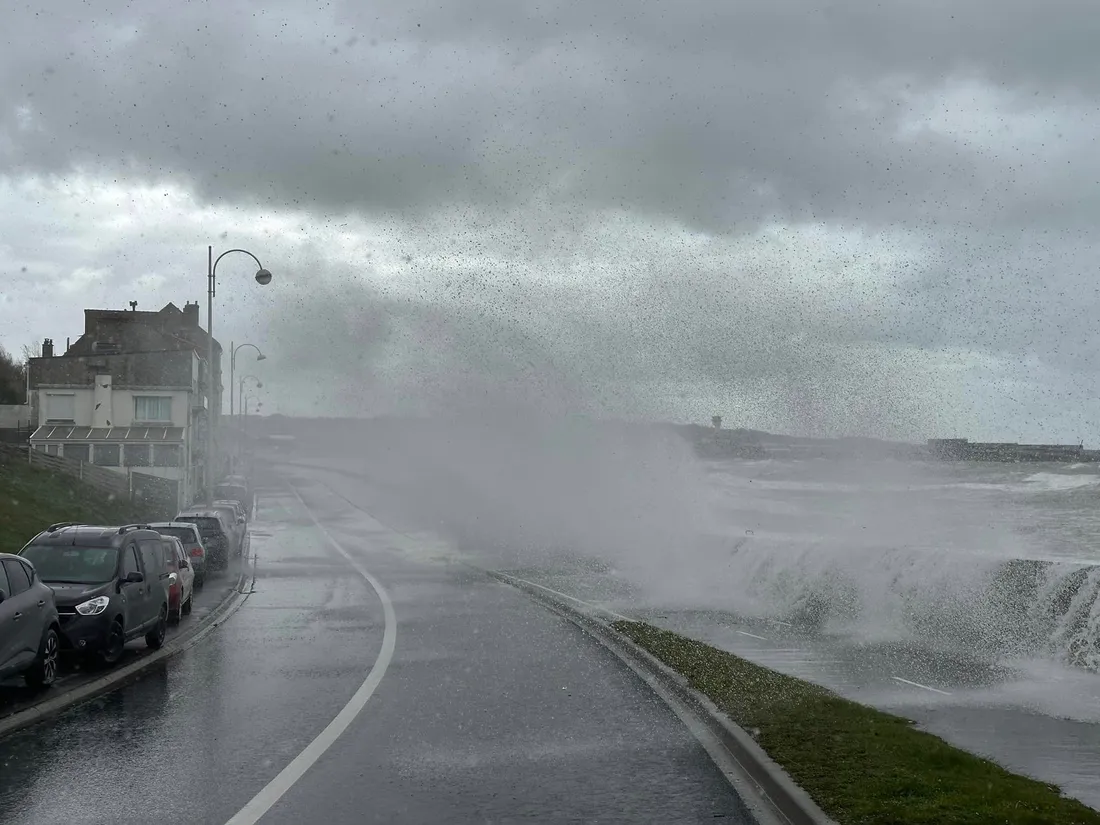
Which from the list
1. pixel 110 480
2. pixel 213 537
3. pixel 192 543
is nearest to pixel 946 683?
pixel 192 543

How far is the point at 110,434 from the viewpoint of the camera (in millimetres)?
64875

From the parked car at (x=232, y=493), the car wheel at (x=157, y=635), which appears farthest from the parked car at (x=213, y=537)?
the parked car at (x=232, y=493)

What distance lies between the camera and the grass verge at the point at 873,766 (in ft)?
22.9

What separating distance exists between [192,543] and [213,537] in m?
4.55

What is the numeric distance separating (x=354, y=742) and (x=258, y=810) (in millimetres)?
2287

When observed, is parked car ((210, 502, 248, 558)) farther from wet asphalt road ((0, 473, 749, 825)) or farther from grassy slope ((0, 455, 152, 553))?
wet asphalt road ((0, 473, 749, 825))

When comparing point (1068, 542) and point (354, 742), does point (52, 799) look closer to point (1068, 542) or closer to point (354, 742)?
point (354, 742)

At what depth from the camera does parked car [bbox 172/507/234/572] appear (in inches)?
1141

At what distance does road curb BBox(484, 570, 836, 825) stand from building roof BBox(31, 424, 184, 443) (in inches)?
2076

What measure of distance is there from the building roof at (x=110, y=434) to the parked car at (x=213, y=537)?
3509cm

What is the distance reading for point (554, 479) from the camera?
65.5m

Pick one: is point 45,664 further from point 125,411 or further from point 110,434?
Answer: point 125,411

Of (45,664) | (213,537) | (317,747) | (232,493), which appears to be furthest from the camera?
(232,493)

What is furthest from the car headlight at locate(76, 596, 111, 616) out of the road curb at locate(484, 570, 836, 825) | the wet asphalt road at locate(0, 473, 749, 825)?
the road curb at locate(484, 570, 836, 825)
